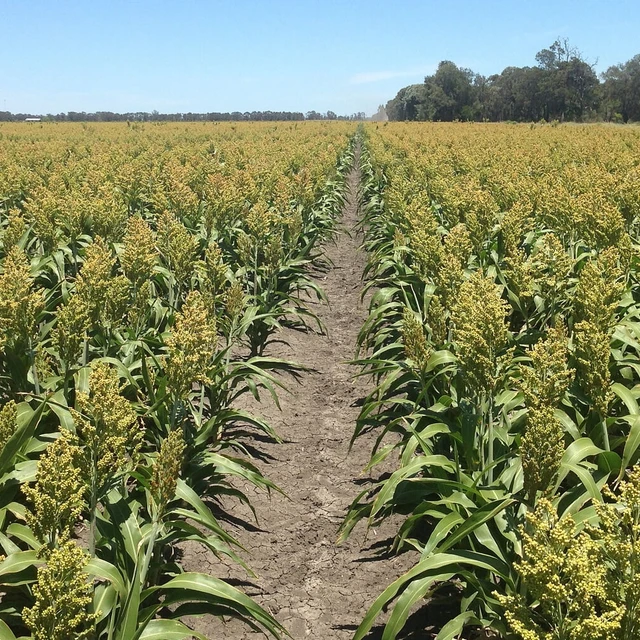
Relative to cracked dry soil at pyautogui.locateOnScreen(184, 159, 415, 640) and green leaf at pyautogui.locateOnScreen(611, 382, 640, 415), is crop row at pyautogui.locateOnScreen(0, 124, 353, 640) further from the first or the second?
green leaf at pyautogui.locateOnScreen(611, 382, 640, 415)

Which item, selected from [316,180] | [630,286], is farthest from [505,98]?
[630,286]

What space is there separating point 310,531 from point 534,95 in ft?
280

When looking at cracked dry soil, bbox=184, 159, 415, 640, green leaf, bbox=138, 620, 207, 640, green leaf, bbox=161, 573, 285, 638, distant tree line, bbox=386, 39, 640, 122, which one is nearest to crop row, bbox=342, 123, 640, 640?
cracked dry soil, bbox=184, 159, 415, 640

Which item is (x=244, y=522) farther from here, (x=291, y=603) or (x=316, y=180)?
(x=316, y=180)

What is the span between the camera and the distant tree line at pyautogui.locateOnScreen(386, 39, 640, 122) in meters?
75.4

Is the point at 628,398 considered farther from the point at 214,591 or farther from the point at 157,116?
the point at 157,116

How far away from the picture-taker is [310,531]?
4.38 metres

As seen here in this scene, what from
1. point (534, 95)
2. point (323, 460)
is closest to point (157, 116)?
point (534, 95)

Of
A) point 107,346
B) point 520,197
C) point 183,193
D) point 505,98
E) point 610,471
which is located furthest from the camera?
point 505,98

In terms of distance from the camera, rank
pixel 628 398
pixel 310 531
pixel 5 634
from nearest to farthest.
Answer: pixel 5 634 → pixel 628 398 → pixel 310 531

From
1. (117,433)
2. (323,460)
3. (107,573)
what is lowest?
(323,460)

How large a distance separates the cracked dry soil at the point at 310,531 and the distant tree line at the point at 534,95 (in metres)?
70.9

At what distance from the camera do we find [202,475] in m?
3.96

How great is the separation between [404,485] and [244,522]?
4.16ft
